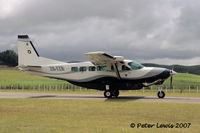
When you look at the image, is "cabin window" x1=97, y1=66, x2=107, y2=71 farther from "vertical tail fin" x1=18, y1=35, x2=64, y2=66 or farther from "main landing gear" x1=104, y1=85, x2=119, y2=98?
"vertical tail fin" x1=18, y1=35, x2=64, y2=66

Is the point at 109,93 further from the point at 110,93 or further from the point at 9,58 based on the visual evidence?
the point at 9,58

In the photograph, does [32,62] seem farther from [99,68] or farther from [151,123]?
[151,123]

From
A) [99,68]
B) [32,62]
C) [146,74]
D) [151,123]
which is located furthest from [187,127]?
[32,62]

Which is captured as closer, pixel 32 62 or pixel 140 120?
pixel 140 120

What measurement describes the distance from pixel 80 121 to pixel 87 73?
16524 mm

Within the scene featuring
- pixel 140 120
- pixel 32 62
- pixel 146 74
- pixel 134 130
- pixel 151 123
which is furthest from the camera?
pixel 32 62

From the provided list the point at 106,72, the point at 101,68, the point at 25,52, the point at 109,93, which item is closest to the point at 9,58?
the point at 25,52

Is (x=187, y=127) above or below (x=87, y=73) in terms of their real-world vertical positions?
below

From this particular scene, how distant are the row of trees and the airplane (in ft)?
461

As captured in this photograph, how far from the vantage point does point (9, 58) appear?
550 ft

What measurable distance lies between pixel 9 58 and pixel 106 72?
150785mm

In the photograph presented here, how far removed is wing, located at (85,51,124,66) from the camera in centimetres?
2609

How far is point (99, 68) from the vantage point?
2948 cm

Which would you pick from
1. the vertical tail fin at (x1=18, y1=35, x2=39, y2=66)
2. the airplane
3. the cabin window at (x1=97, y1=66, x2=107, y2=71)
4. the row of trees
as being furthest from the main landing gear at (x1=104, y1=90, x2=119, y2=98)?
the row of trees
